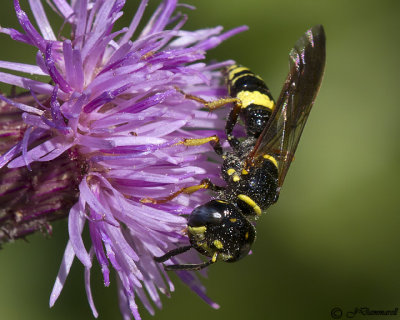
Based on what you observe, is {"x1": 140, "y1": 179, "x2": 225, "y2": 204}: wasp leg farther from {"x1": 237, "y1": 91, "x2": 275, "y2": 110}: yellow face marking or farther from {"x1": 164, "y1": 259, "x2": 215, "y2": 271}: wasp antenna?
{"x1": 237, "y1": 91, "x2": 275, "y2": 110}: yellow face marking

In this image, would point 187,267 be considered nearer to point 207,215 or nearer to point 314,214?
point 207,215

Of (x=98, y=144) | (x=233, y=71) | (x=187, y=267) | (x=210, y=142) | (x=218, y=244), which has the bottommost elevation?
(x=187, y=267)

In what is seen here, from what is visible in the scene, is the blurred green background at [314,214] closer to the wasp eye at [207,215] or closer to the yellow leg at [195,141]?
the yellow leg at [195,141]

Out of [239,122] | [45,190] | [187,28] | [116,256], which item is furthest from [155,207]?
[187,28]

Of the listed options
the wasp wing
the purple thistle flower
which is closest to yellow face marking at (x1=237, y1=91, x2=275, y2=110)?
the wasp wing

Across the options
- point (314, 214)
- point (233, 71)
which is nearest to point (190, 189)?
point (233, 71)

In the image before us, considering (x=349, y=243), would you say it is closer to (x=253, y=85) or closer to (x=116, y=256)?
(x=253, y=85)
